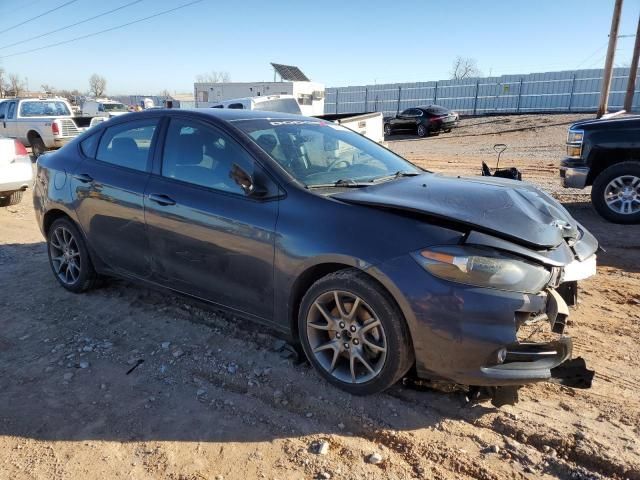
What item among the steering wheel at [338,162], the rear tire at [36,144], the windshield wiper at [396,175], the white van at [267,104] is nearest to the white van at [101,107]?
the rear tire at [36,144]

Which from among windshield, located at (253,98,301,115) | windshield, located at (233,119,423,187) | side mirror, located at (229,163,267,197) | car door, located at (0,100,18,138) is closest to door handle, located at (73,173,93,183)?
windshield, located at (233,119,423,187)

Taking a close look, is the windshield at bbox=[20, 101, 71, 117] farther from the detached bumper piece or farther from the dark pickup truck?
the detached bumper piece

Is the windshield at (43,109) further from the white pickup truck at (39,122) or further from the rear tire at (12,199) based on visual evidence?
the rear tire at (12,199)

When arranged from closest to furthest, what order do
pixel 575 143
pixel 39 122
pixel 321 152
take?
pixel 321 152 < pixel 575 143 < pixel 39 122

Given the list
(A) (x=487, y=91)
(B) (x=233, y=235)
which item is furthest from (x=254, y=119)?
(A) (x=487, y=91)

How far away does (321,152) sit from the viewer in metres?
3.81

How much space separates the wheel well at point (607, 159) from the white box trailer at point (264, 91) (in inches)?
608

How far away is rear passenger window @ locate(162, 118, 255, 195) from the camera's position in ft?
11.3

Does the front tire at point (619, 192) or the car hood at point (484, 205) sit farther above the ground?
the car hood at point (484, 205)

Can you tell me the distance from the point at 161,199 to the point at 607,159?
648cm

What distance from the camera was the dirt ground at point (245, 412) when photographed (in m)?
2.50

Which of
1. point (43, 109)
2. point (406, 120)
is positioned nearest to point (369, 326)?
point (43, 109)

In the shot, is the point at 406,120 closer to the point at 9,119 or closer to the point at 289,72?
the point at 289,72

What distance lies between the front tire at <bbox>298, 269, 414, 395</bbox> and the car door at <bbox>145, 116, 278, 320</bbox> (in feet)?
1.19
